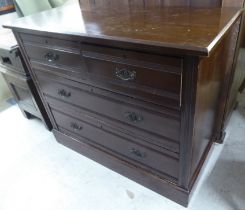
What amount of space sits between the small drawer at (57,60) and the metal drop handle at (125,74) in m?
0.22

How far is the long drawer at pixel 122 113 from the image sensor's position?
0.98m

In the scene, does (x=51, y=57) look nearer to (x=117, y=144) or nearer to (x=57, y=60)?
(x=57, y=60)

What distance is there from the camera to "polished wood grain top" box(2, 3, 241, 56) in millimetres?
753

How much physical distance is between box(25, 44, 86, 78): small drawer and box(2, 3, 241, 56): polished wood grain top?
0.40 feet

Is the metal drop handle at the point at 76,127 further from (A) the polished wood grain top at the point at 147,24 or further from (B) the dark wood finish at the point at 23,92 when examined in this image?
(A) the polished wood grain top at the point at 147,24

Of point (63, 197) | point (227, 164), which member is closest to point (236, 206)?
point (227, 164)

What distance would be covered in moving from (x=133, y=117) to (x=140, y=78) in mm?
230

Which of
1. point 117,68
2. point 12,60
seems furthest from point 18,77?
point 117,68

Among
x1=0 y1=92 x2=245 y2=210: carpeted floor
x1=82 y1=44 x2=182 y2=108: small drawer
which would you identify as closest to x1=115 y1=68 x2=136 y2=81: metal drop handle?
x1=82 y1=44 x2=182 y2=108: small drawer

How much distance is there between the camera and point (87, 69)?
1075 millimetres

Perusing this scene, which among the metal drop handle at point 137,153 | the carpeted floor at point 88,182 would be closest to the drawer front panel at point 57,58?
the metal drop handle at point 137,153

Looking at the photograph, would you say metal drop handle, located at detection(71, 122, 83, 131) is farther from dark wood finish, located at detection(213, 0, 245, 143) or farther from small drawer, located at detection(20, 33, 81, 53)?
dark wood finish, located at detection(213, 0, 245, 143)

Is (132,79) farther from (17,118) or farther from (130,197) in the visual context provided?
(17,118)

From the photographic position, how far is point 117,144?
129 cm
